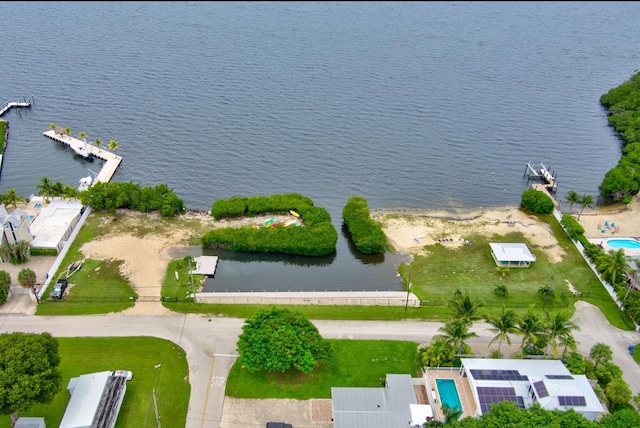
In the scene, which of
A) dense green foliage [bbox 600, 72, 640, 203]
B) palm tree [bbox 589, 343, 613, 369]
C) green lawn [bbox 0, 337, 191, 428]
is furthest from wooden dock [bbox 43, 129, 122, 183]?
dense green foliage [bbox 600, 72, 640, 203]

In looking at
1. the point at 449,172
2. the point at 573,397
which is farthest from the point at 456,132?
the point at 573,397

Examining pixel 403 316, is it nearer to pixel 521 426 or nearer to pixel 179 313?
pixel 521 426

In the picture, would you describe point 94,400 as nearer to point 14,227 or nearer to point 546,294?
point 14,227

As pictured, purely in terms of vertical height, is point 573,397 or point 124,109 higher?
point 124,109

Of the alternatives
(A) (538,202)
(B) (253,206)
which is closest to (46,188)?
(B) (253,206)

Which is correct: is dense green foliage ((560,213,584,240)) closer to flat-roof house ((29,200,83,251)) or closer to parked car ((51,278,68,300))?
parked car ((51,278,68,300))

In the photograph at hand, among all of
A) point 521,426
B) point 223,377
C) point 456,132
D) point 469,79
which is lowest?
point 521,426

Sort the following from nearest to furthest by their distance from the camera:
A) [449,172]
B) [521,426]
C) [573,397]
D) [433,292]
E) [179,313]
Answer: [521,426] → [573,397] → [179,313] → [433,292] → [449,172]

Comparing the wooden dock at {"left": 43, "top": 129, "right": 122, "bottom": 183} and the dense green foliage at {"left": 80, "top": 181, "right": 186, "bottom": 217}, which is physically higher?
the wooden dock at {"left": 43, "top": 129, "right": 122, "bottom": 183}
